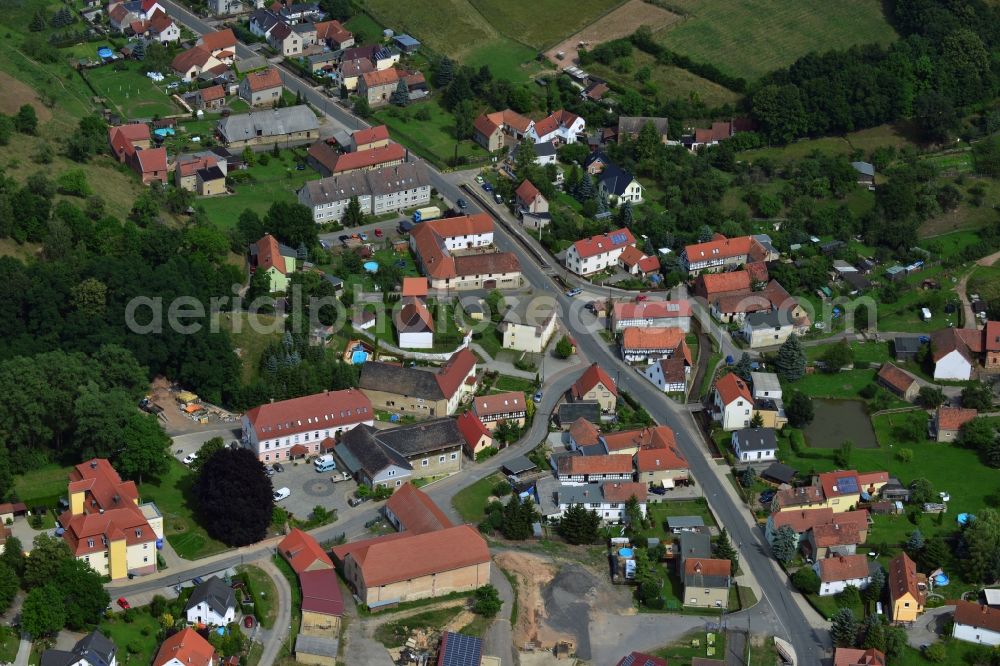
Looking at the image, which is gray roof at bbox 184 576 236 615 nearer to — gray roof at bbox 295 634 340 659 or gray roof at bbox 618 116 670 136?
gray roof at bbox 295 634 340 659

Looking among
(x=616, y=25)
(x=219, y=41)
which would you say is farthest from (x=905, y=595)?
(x=219, y=41)

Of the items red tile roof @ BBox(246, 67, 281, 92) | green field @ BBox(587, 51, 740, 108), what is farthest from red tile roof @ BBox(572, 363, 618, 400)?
red tile roof @ BBox(246, 67, 281, 92)

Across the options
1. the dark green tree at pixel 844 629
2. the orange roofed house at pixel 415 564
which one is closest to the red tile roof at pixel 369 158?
the orange roofed house at pixel 415 564

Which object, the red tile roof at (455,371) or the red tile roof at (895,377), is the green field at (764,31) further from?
the red tile roof at (455,371)

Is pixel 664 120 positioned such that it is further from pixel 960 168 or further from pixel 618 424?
→ pixel 618 424

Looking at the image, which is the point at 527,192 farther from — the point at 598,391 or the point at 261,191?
the point at 598,391

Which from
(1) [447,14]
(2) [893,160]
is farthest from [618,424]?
(1) [447,14]
